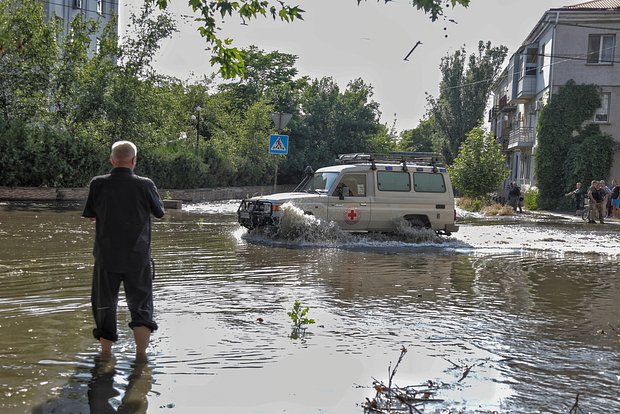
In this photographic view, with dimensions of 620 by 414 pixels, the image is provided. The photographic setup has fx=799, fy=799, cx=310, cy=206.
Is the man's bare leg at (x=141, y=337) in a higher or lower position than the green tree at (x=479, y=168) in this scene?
lower

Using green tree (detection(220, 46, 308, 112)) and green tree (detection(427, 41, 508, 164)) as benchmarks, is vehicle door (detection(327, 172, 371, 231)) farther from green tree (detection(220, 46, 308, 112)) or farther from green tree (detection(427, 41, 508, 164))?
green tree (detection(427, 41, 508, 164))

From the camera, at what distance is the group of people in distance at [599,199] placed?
91.9ft

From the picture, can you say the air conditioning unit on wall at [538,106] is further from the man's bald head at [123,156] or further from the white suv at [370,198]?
the man's bald head at [123,156]

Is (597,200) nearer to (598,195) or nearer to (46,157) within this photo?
(598,195)

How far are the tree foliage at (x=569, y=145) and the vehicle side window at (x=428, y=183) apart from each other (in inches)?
885

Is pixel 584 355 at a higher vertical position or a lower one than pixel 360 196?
lower

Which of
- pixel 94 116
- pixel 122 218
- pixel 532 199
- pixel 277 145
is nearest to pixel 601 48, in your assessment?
pixel 532 199

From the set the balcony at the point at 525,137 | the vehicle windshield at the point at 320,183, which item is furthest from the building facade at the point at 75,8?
the vehicle windshield at the point at 320,183

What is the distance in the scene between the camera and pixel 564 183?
3988 cm

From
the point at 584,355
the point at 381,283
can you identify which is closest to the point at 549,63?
the point at 381,283

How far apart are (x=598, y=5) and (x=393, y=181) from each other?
28122 mm

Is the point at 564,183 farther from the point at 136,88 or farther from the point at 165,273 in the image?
the point at 165,273

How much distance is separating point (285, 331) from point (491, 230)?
1639 cm

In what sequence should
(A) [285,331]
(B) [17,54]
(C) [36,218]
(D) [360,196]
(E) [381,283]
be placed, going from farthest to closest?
1. (B) [17,54]
2. (C) [36,218]
3. (D) [360,196]
4. (E) [381,283]
5. (A) [285,331]
